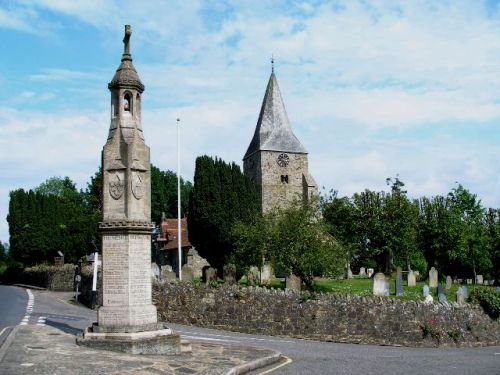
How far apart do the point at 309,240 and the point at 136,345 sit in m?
17.1

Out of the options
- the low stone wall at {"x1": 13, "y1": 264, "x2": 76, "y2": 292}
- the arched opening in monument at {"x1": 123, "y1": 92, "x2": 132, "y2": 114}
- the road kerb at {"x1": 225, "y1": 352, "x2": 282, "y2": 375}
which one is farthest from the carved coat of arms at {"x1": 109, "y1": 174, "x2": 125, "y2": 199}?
the low stone wall at {"x1": 13, "y1": 264, "x2": 76, "y2": 292}

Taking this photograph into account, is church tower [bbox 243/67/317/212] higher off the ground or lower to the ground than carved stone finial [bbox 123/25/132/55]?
higher

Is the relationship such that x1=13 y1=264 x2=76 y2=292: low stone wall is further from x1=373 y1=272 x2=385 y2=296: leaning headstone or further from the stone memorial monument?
the stone memorial monument

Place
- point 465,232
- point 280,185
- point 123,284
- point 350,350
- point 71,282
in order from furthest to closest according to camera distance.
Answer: point 280,185 < point 465,232 < point 71,282 < point 350,350 < point 123,284

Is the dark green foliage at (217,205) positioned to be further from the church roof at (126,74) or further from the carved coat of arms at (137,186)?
the carved coat of arms at (137,186)

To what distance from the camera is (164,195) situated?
72250 mm

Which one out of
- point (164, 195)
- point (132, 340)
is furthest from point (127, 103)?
point (164, 195)

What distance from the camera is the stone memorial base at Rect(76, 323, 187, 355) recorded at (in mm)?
12227

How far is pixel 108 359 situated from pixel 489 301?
57.0ft

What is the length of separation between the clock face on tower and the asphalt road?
41.9m

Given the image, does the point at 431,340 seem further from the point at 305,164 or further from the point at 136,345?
the point at 305,164

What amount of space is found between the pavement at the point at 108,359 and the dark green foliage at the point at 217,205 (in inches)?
1039

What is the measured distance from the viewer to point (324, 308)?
1906cm

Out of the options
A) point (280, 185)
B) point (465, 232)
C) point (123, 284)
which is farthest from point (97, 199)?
point (123, 284)
